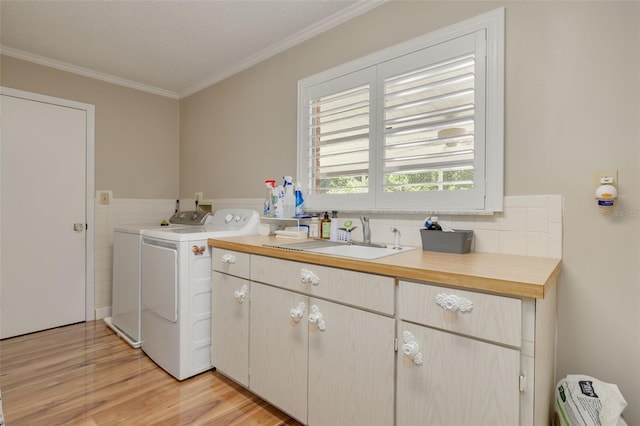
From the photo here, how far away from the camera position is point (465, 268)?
116cm

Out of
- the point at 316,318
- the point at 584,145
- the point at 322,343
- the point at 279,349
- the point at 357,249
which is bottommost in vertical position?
the point at 279,349

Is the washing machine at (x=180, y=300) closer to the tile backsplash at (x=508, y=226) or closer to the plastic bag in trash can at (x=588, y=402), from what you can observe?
the tile backsplash at (x=508, y=226)

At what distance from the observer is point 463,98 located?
1.66 meters

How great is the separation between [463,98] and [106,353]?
9.46 feet

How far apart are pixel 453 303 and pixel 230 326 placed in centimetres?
133

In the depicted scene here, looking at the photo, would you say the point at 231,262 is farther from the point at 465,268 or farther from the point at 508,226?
the point at 508,226

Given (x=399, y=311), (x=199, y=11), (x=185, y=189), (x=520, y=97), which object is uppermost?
(x=199, y=11)

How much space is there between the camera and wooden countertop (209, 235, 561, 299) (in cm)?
98

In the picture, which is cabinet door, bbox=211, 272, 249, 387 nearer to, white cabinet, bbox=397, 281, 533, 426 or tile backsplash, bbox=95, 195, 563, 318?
tile backsplash, bbox=95, 195, 563, 318

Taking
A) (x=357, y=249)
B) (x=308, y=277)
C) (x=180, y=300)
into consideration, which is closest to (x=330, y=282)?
(x=308, y=277)

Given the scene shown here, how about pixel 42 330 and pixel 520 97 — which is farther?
pixel 42 330

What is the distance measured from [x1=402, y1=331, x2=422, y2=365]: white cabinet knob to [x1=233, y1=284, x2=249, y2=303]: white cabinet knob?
0.95 meters

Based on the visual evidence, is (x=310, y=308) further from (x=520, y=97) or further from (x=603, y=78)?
(x=603, y=78)

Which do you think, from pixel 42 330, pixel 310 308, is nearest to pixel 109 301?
pixel 42 330
